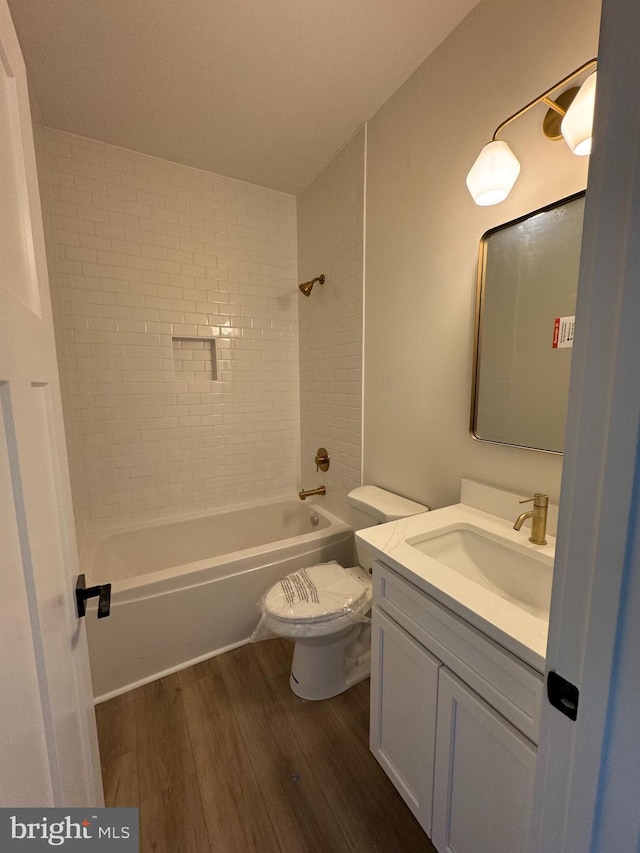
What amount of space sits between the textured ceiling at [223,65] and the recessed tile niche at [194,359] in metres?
1.09

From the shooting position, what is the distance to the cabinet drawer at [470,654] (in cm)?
70

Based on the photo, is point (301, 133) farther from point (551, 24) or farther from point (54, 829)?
point (54, 829)

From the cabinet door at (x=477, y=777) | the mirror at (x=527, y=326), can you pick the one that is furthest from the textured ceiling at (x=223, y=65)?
the cabinet door at (x=477, y=777)

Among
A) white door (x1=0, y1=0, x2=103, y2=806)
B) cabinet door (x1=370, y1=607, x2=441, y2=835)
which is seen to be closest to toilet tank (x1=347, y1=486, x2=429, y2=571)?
cabinet door (x1=370, y1=607, x2=441, y2=835)

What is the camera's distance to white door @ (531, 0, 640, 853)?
375 mm

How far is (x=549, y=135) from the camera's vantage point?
106 cm

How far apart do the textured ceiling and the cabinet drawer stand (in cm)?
198

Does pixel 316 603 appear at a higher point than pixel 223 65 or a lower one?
lower

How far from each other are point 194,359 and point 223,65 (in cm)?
147

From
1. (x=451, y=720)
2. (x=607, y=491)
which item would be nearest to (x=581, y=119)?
(x=607, y=491)

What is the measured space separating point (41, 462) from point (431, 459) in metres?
1.42

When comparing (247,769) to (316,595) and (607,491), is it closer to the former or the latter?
(316,595)

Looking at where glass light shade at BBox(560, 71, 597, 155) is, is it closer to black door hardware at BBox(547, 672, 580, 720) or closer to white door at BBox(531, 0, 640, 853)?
white door at BBox(531, 0, 640, 853)

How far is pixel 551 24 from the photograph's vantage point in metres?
1.03
